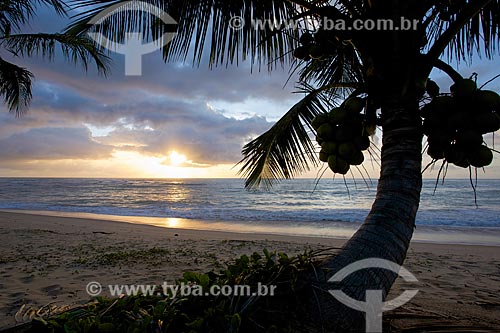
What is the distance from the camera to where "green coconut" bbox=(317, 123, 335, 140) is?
1.80m

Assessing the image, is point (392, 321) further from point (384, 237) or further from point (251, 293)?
point (251, 293)

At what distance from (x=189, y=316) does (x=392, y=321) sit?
121 centimetres

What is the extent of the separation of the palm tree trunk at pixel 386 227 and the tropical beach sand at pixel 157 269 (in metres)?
0.63

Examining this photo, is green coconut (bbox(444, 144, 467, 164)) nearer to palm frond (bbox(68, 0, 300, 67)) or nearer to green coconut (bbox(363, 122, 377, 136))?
green coconut (bbox(363, 122, 377, 136))

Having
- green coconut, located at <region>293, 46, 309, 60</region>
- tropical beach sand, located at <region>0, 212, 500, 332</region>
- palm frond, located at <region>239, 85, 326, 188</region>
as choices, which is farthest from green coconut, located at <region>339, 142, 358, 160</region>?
palm frond, located at <region>239, 85, 326, 188</region>

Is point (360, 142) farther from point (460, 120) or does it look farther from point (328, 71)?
point (328, 71)

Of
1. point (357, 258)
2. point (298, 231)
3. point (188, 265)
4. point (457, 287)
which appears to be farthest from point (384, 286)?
point (298, 231)

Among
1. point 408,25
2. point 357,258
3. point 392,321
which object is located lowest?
point 392,321

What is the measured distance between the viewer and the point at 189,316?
1637mm

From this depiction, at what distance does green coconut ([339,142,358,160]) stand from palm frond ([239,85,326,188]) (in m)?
1.41

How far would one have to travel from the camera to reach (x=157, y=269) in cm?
510

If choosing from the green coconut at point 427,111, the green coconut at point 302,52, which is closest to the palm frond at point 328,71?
the green coconut at point 302,52

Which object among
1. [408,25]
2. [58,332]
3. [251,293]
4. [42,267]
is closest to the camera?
[58,332]

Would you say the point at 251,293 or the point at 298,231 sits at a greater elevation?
the point at 251,293
